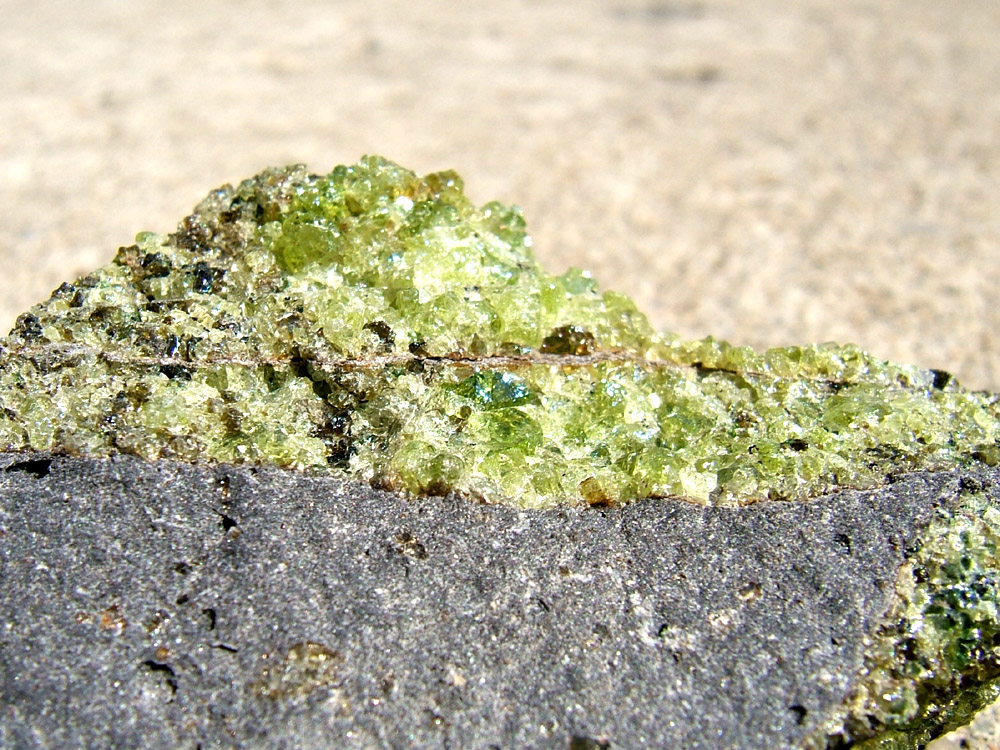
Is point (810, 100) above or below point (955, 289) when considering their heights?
above

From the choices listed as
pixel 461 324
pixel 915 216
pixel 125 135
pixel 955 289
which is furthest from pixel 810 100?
pixel 461 324

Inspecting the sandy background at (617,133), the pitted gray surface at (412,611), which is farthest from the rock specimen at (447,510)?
the sandy background at (617,133)

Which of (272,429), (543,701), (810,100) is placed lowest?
(543,701)

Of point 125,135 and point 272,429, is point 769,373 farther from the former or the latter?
point 125,135

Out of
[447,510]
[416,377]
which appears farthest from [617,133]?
[447,510]

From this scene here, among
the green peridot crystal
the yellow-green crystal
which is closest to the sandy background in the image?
the green peridot crystal

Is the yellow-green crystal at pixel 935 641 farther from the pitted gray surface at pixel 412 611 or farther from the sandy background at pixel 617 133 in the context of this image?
the sandy background at pixel 617 133
